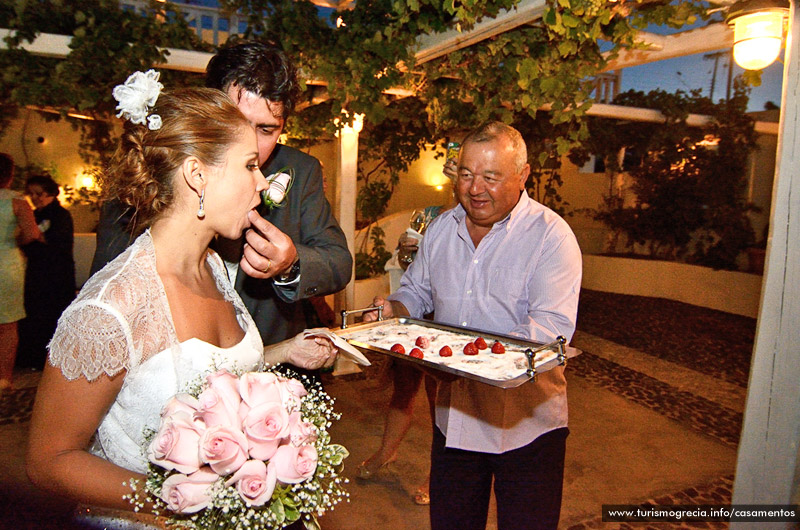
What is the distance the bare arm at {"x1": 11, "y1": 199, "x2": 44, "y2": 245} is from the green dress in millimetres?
36

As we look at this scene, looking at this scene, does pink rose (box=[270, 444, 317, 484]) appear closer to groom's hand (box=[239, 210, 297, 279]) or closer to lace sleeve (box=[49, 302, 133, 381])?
lace sleeve (box=[49, 302, 133, 381])

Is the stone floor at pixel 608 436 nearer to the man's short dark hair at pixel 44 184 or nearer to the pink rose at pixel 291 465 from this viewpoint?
the pink rose at pixel 291 465

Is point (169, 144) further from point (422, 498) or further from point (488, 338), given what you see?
point (422, 498)

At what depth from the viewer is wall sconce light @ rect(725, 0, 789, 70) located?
290cm

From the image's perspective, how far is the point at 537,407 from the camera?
7.23 ft

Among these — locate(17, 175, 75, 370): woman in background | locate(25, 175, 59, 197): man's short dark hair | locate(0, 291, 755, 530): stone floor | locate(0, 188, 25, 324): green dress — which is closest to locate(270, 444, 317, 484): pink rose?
locate(0, 291, 755, 530): stone floor

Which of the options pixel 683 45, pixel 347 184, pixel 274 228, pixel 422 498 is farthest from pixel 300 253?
pixel 347 184

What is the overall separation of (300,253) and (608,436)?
12.3 feet

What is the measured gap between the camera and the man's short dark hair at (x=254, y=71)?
1.83m

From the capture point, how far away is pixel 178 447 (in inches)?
42.6

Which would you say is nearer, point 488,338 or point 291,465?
point 291,465

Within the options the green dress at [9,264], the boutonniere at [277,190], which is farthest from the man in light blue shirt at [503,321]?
the green dress at [9,264]

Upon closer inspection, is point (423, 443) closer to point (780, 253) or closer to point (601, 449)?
point (601, 449)

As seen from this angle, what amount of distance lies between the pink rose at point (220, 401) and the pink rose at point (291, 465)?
0.11 metres
